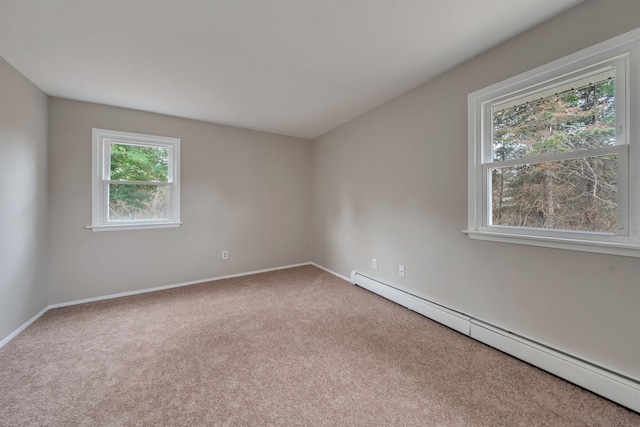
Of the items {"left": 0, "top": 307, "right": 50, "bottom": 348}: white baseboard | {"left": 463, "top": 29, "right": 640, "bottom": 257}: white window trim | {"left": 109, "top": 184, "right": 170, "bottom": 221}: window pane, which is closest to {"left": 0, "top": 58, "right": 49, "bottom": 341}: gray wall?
{"left": 0, "top": 307, "right": 50, "bottom": 348}: white baseboard

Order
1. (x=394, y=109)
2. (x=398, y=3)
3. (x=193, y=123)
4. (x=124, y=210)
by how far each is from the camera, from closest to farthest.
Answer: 1. (x=398, y=3)
2. (x=394, y=109)
3. (x=124, y=210)
4. (x=193, y=123)

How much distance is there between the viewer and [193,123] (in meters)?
3.54

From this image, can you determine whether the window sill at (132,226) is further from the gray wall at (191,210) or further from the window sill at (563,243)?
the window sill at (563,243)

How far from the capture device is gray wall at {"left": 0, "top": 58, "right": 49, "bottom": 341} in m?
2.07

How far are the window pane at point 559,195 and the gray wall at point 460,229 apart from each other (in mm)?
226

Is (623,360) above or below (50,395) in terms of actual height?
above

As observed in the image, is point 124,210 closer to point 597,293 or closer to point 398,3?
point 398,3

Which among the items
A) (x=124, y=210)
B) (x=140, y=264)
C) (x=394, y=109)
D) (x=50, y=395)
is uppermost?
(x=394, y=109)

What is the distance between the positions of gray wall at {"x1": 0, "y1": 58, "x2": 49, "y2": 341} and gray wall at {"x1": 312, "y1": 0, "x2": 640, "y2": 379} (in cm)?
349

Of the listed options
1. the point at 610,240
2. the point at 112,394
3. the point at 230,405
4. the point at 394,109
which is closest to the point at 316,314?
the point at 230,405

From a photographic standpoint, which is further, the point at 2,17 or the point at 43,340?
the point at 43,340

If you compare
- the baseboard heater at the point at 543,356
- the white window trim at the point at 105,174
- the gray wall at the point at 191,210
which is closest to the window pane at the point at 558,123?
the baseboard heater at the point at 543,356

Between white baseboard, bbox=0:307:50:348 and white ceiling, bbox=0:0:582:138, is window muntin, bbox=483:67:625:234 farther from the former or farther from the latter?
white baseboard, bbox=0:307:50:348

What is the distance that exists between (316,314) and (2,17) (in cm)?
330
